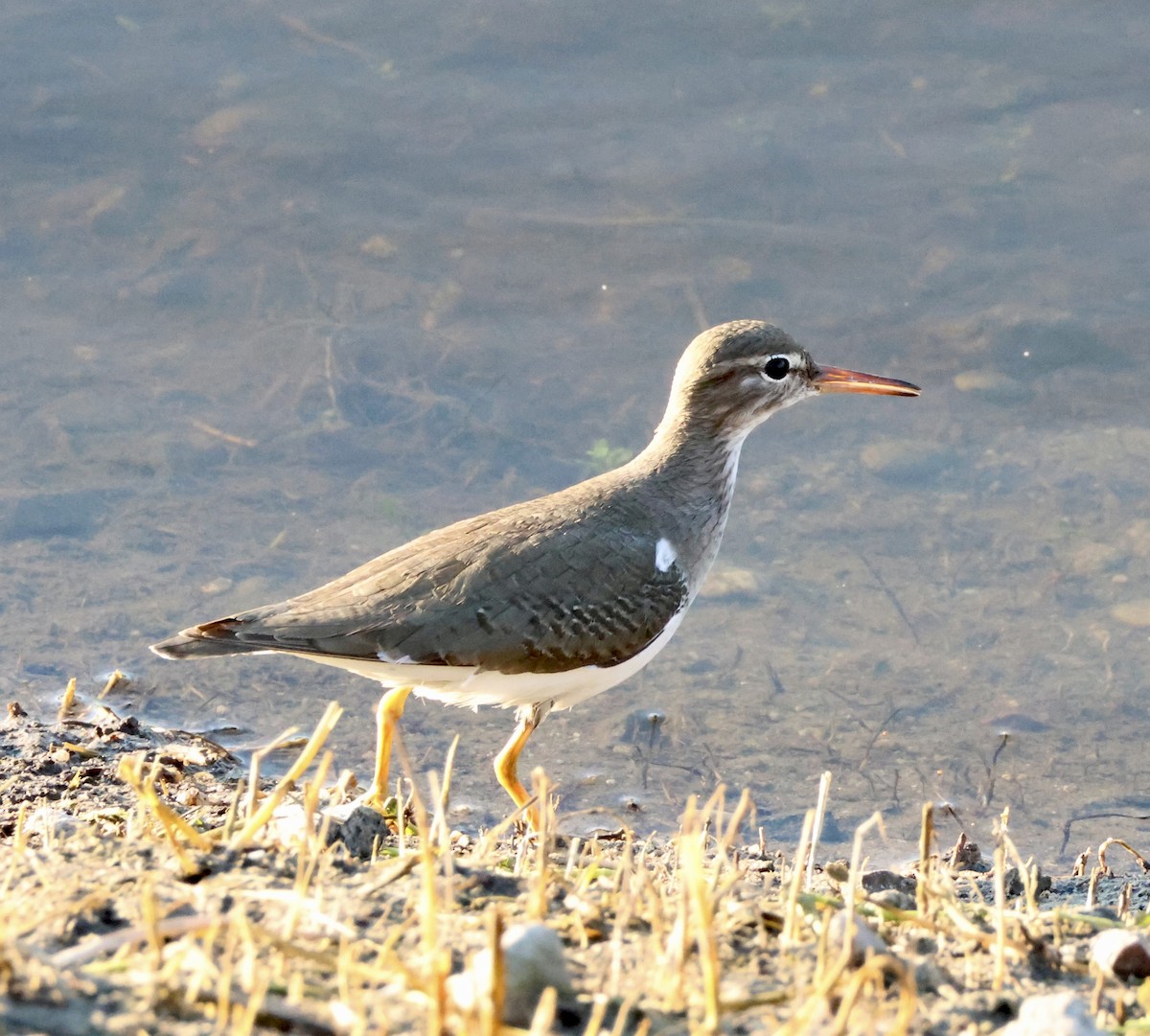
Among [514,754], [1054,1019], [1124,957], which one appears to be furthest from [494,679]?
[1054,1019]

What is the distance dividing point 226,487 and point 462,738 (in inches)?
84.5

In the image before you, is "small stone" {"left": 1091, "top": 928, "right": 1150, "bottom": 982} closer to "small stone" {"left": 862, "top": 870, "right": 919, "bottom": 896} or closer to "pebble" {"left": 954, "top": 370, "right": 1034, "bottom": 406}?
"small stone" {"left": 862, "top": 870, "right": 919, "bottom": 896}

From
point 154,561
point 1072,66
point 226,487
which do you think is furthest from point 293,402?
point 1072,66

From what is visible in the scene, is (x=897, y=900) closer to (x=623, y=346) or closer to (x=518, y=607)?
(x=518, y=607)

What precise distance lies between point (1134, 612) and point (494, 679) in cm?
330

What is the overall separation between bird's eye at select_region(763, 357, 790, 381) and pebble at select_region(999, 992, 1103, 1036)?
3.64 meters

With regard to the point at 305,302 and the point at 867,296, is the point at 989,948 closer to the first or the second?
the point at 867,296

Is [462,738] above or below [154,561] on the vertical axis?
below

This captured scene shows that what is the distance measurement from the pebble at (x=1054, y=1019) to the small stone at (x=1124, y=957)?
0.44 metres

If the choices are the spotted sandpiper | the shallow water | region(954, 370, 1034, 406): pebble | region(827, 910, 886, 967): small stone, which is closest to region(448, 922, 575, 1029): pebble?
region(827, 910, 886, 967): small stone

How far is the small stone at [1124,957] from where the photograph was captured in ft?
9.86

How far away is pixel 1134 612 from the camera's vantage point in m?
6.73

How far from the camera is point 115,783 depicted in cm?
485

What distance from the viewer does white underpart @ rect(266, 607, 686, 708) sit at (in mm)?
4949
